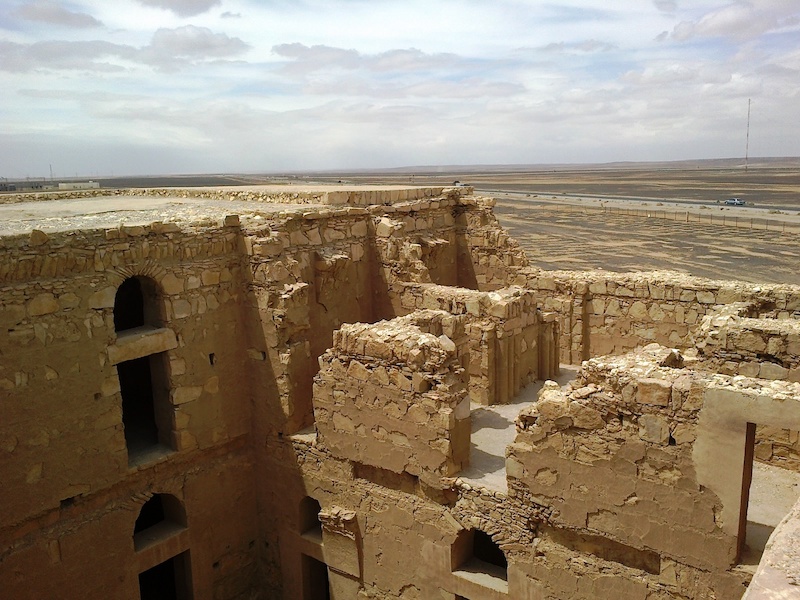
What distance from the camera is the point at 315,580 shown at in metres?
10.9

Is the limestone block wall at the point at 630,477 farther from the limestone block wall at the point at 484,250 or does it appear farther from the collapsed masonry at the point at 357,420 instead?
the limestone block wall at the point at 484,250

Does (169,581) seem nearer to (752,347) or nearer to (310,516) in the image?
(310,516)

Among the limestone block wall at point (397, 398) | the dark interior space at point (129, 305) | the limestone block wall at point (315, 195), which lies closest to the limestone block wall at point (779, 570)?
the limestone block wall at point (397, 398)

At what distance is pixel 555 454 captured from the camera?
24.1 feet

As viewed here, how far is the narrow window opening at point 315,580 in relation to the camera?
35.1 ft

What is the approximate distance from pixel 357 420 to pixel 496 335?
282 centimetres

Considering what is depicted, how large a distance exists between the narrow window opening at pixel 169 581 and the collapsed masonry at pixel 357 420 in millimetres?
42

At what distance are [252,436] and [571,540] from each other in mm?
5632

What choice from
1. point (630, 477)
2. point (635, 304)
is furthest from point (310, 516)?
point (635, 304)

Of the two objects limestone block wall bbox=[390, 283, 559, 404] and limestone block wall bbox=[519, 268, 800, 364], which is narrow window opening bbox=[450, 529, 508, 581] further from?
limestone block wall bbox=[519, 268, 800, 364]

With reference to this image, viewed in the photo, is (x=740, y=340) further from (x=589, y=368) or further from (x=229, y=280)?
(x=229, y=280)

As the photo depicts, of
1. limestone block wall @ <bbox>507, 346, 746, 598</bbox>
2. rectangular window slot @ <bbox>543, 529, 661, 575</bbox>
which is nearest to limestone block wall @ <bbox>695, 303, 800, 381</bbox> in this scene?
limestone block wall @ <bbox>507, 346, 746, 598</bbox>

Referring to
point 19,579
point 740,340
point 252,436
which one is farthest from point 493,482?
point 19,579

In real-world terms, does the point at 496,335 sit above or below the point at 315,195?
below
